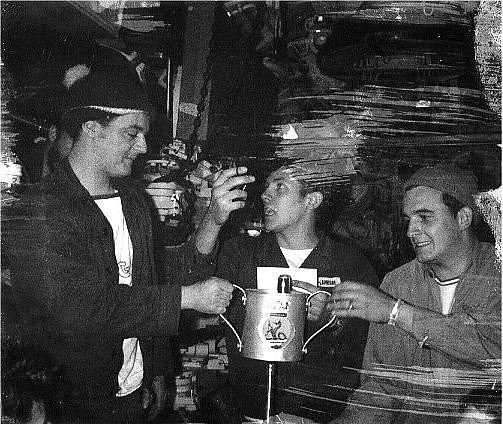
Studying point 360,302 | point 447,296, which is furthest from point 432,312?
point 360,302

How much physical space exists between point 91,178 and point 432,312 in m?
0.75

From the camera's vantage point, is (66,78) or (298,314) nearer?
(298,314)

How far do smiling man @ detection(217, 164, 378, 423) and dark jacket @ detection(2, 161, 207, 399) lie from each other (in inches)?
5.1

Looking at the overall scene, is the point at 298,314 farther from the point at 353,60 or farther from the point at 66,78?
the point at 66,78

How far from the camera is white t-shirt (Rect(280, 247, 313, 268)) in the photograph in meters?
1.37

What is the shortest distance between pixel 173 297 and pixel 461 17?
0.83 metres

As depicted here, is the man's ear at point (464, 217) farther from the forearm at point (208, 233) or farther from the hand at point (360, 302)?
the forearm at point (208, 233)

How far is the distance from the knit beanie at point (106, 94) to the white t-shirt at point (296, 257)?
1.34 feet

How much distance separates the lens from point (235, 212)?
4.54ft

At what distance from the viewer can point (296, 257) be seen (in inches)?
53.9

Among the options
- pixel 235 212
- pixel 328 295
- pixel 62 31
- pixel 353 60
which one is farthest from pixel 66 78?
pixel 328 295

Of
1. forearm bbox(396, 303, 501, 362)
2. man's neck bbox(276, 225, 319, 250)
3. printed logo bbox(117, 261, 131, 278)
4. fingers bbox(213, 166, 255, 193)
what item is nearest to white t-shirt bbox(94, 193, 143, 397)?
printed logo bbox(117, 261, 131, 278)

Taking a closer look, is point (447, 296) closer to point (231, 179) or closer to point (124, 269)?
point (231, 179)

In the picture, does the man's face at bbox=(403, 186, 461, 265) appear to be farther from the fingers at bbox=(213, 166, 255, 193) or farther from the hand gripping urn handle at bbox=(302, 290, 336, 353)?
the fingers at bbox=(213, 166, 255, 193)
